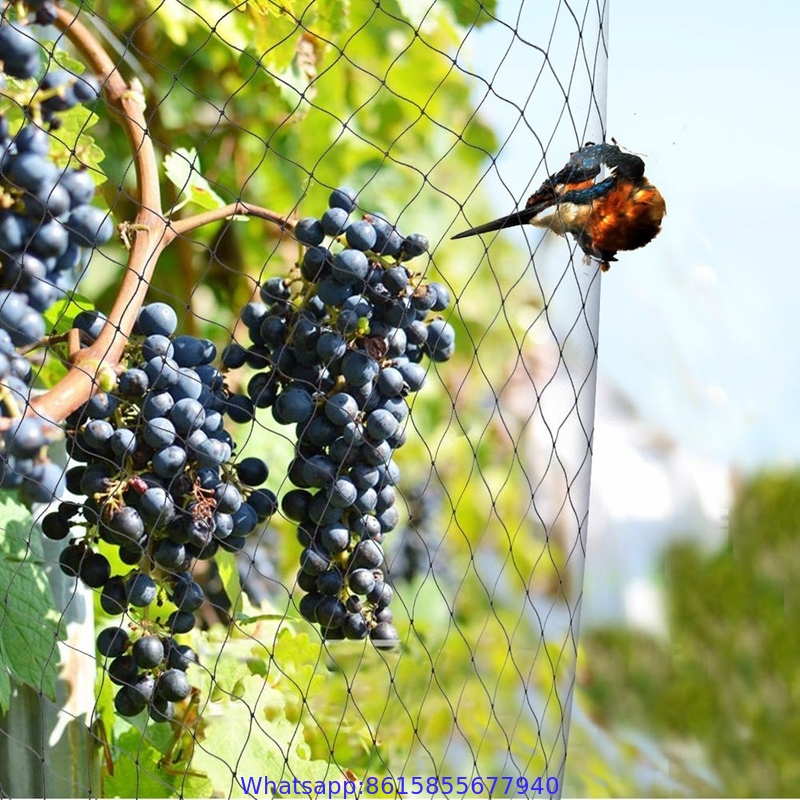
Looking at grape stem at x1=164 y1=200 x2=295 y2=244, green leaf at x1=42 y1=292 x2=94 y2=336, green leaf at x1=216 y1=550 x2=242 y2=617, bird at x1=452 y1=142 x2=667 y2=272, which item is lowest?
green leaf at x1=216 y1=550 x2=242 y2=617

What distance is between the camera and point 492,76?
0.81 metres

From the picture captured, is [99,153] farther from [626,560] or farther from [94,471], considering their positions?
[626,560]

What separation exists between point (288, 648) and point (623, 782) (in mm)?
527

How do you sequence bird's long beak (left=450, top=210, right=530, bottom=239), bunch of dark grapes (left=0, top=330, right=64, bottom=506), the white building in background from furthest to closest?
the white building in background → bird's long beak (left=450, top=210, right=530, bottom=239) → bunch of dark grapes (left=0, top=330, right=64, bottom=506)

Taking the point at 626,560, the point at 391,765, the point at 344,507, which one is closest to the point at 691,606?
the point at 626,560

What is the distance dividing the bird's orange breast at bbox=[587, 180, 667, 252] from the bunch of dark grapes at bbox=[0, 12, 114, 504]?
0.35 m

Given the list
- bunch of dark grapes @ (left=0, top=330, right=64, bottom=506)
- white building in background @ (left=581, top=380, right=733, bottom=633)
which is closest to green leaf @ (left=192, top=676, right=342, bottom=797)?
bunch of dark grapes @ (left=0, top=330, right=64, bottom=506)

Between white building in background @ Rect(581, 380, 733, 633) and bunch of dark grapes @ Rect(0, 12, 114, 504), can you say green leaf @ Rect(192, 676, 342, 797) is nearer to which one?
bunch of dark grapes @ Rect(0, 12, 114, 504)

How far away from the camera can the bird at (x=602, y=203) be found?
0.82 metres

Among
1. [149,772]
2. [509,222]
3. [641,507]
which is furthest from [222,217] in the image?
[641,507]

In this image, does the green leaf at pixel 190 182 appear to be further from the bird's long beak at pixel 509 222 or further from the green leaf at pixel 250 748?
the green leaf at pixel 250 748

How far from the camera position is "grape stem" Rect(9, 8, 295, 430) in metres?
0.71

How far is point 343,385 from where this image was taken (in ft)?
2.57

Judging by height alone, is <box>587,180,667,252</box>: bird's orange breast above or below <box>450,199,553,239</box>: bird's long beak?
above
